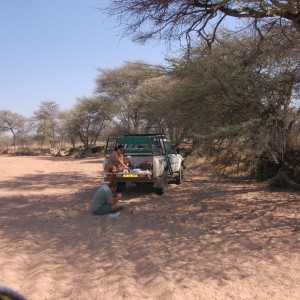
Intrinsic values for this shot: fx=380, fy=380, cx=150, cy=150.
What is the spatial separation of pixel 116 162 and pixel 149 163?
96 cm

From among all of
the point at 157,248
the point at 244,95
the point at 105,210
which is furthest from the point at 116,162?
the point at 157,248

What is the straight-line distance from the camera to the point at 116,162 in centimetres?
1009

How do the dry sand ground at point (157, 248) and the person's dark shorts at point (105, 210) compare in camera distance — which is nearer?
the dry sand ground at point (157, 248)

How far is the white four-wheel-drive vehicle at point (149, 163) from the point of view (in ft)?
32.9

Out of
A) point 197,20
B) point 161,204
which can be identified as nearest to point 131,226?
point 161,204

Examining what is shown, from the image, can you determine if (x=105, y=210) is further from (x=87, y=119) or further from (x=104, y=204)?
(x=87, y=119)

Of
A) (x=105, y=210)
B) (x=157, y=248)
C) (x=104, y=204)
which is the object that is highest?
(x=104, y=204)

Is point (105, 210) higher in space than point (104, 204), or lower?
lower

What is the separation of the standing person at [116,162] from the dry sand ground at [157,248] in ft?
2.96

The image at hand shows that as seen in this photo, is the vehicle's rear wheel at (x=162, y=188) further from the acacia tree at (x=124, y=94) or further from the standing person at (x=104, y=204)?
the acacia tree at (x=124, y=94)

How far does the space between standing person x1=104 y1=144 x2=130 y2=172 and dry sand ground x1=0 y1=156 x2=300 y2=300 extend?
2.96ft

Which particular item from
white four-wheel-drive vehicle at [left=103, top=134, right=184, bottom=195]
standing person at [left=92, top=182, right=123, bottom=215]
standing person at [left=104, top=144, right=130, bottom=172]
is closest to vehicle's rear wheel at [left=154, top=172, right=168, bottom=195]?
white four-wheel-drive vehicle at [left=103, top=134, right=184, bottom=195]

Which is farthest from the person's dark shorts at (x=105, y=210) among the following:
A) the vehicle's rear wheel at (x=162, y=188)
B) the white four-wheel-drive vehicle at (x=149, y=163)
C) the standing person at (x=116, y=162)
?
the vehicle's rear wheel at (x=162, y=188)

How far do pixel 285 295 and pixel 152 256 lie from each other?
6.43 ft
